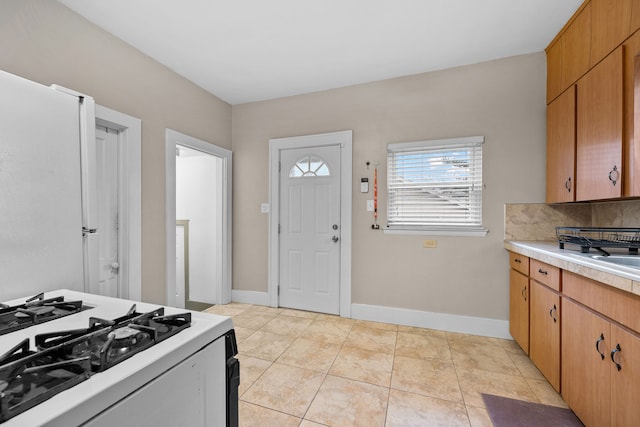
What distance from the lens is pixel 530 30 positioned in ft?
7.18

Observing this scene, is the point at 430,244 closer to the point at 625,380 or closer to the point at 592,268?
the point at 592,268

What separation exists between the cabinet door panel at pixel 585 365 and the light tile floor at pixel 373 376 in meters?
0.29

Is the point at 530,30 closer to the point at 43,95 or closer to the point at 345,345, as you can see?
the point at 345,345

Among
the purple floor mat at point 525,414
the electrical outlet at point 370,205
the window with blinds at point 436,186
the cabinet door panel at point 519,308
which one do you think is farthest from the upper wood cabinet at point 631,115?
the electrical outlet at point 370,205

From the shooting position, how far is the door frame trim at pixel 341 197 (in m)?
3.08

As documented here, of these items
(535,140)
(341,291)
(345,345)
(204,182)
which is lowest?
(345,345)

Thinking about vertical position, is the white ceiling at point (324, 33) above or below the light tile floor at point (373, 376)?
above

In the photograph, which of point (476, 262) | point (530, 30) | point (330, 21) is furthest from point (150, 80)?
point (476, 262)

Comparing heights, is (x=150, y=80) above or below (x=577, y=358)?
above

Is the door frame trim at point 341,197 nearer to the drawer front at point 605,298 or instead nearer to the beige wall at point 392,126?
the beige wall at point 392,126

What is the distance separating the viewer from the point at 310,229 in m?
3.28

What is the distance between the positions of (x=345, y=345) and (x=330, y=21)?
269 centimetres

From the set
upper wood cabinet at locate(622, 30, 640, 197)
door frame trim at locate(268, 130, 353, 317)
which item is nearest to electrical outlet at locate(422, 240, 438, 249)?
door frame trim at locate(268, 130, 353, 317)

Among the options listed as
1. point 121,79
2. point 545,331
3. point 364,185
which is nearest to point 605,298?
point 545,331
